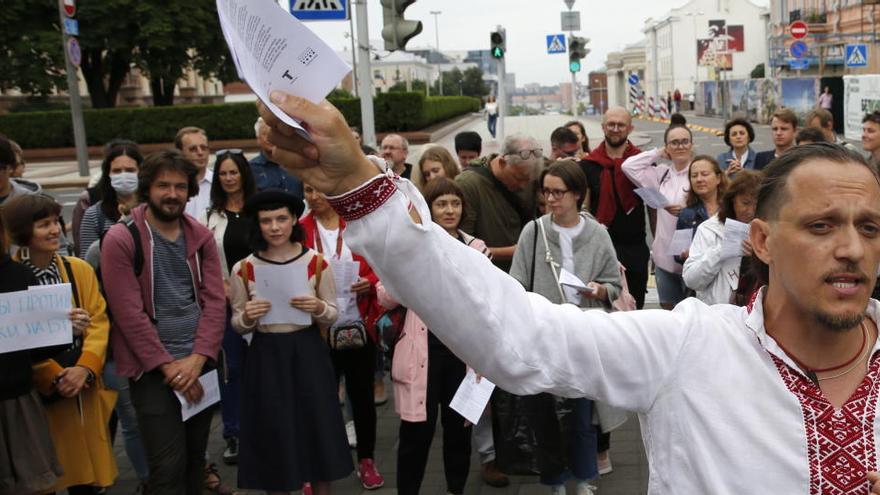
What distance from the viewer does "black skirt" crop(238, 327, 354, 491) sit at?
15.8ft

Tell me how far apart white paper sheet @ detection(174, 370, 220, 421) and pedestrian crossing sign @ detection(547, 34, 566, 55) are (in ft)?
70.4

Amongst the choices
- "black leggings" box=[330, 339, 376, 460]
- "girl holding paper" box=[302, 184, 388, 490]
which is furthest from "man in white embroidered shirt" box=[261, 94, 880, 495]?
"black leggings" box=[330, 339, 376, 460]

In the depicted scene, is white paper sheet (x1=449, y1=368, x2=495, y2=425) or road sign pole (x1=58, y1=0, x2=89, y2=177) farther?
road sign pole (x1=58, y1=0, x2=89, y2=177)

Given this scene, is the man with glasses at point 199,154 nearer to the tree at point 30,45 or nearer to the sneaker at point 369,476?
the sneaker at point 369,476

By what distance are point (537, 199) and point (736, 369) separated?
472 cm

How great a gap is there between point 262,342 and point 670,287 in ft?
11.2

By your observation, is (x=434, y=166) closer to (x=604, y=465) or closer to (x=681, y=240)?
(x=681, y=240)

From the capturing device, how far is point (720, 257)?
5254mm

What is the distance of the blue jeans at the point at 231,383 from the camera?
612 cm

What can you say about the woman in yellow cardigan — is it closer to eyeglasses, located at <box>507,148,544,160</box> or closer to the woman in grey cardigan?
the woman in grey cardigan

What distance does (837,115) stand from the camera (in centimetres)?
3500

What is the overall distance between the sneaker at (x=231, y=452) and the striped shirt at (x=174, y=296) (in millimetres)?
1464

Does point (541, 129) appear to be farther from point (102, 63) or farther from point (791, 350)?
point (791, 350)

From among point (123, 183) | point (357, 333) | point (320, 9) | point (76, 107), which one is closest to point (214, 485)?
point (357, 333)
